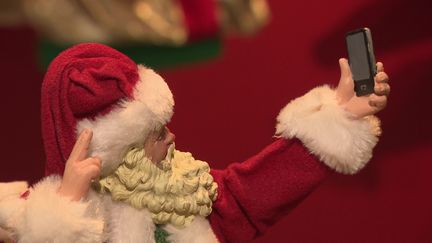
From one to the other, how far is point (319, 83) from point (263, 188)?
1.71ft

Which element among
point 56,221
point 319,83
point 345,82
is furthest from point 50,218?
point 319,83

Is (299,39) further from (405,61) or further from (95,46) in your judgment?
(95,46)

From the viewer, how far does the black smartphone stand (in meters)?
0.90

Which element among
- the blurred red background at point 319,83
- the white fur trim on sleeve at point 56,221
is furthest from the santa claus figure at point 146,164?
the blurred red background at point 319,83

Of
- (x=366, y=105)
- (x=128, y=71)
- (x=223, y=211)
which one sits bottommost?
(x=223, y=211)

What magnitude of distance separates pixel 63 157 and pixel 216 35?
603 mm

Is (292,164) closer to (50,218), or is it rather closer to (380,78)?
(380,78)

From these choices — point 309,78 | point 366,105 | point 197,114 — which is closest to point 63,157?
point 366,105

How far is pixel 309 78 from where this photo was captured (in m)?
1.46

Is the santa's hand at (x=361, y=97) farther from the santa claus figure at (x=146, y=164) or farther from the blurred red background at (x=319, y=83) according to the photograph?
the blurred red background at (x=319, y=83)

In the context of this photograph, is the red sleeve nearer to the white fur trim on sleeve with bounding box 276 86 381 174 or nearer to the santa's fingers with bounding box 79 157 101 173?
the white fur trim on sleeve with bounding box 276 86 381 174

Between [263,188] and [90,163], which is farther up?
[90,163]

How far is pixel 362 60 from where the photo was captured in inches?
35.8

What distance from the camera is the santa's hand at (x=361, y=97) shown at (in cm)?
90
